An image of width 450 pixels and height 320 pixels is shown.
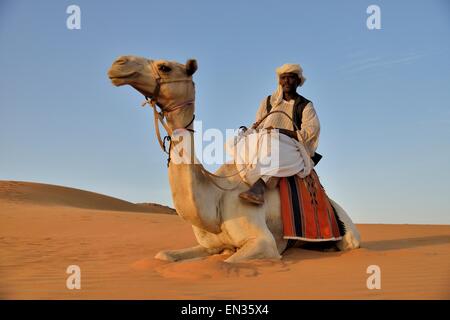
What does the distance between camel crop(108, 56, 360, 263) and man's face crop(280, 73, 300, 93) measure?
62.9 inches

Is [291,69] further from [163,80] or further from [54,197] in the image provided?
[54,197]

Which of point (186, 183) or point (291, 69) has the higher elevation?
point (291, 69)

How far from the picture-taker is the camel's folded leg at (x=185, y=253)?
5.93 meters

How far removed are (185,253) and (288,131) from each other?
196 centimetres

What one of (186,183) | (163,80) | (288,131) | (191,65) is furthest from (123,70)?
(288,131)

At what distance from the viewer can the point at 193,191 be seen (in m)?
5.50

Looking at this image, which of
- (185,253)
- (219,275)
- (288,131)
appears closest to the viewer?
(219,275)

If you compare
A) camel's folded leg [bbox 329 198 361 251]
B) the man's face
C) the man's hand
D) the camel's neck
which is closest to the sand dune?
the man's face

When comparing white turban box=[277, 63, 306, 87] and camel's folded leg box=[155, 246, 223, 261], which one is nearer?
camel's folded leg box=[155, 246, 223, 261]

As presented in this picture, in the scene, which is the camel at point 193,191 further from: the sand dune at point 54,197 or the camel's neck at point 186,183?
the sand dune at point 54,197

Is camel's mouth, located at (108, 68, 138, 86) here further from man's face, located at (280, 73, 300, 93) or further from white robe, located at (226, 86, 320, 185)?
man's face, located at (280, 73, 300, 93)

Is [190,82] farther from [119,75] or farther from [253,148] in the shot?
[253,148]

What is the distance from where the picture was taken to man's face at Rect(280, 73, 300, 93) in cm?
700
